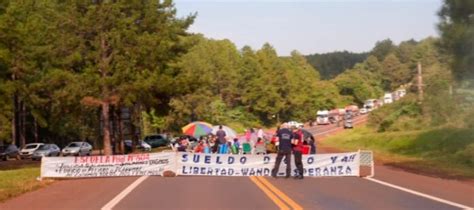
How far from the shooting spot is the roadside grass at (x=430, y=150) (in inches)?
1166

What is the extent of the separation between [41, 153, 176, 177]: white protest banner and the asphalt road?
1.53 m

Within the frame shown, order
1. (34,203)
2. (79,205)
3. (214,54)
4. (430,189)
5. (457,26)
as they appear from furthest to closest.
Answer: (214,54), (457,26), (430,189), (34,203), (79,205)

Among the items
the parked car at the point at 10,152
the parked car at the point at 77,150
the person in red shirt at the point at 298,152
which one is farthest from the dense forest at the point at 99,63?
the person in red shirt at the point at 298,152

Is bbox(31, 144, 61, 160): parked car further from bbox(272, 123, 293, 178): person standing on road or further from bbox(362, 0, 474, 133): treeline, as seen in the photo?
bbox(272, 123, 293, 178): person standing on road

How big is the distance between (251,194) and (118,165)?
9.26 m

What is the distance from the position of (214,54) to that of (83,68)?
214 feet

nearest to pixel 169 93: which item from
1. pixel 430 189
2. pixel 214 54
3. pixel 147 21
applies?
pixel 147 21

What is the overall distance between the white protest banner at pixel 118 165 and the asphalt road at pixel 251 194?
60.3 inches

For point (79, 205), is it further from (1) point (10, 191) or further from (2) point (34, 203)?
(1) point (10, 191)

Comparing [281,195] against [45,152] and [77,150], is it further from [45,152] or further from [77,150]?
[77,150]

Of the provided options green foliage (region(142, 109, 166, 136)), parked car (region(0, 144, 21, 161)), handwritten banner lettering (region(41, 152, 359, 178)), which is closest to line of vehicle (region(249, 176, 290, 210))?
handwritten banner lettering (region(41, 152, 359, 178))

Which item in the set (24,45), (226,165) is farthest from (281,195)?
(24,45)

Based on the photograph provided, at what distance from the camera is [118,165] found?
25.5 metres

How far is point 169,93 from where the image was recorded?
49812 millimetres
